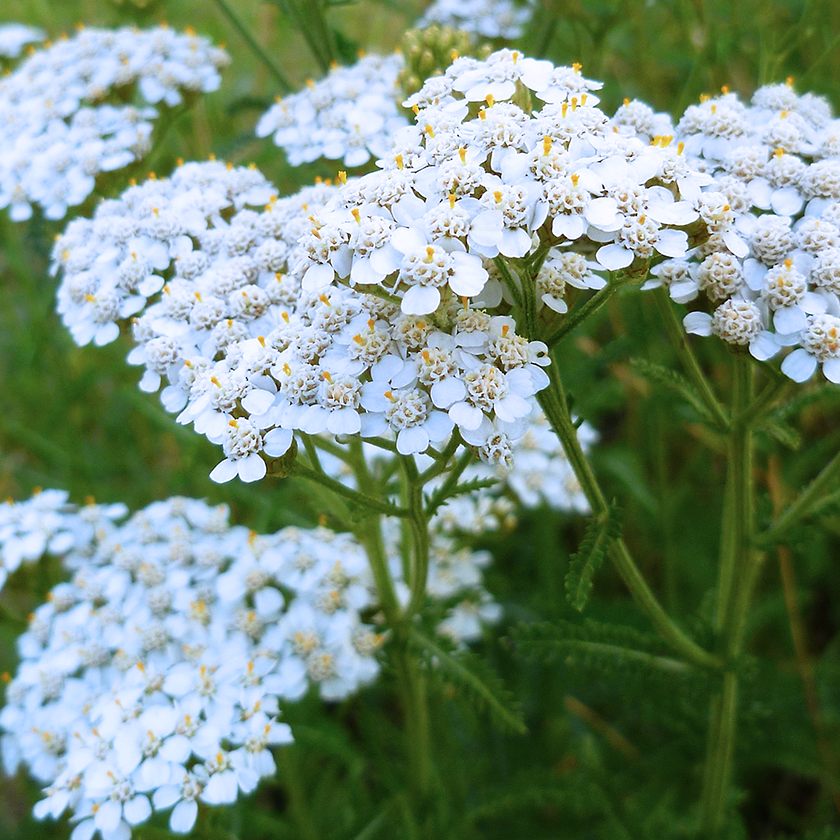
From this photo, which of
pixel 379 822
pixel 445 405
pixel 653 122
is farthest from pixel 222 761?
pixel 653 122

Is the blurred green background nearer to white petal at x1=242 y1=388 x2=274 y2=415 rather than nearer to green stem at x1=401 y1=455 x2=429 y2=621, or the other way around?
green stem at x1=401 y1=455 x2=429 y2=621

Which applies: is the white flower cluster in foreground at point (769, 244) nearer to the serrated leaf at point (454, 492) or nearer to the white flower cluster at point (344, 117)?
the serrated leaf at point (454, 492)

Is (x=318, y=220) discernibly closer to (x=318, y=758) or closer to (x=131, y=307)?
(x=131, y=307)

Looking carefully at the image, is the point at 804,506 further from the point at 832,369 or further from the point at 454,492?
the point at 454,492

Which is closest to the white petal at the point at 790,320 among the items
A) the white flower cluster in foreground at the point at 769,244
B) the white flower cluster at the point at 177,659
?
the white flower cluster in foreground at the point at 769,244

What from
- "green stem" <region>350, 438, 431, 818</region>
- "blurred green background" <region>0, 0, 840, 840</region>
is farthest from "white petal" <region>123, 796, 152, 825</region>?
"green stem" <region>350, 438, 431, 818</region>

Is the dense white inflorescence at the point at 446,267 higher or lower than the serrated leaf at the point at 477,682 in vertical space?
higher
